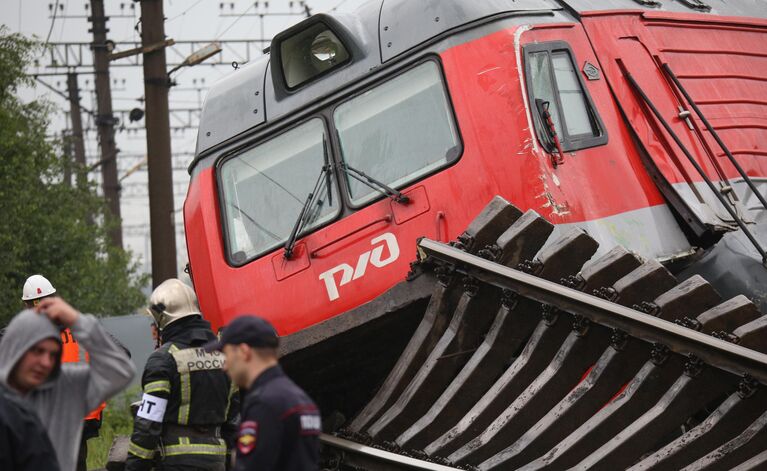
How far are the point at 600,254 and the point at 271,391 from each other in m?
3.40

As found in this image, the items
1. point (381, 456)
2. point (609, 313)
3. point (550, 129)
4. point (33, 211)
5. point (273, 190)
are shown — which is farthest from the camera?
point (33, 211)

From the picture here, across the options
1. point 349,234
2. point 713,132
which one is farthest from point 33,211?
point 713,132

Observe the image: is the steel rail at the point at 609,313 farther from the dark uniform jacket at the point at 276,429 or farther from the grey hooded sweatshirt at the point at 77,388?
the dark uniform jacket at the point at 276,429

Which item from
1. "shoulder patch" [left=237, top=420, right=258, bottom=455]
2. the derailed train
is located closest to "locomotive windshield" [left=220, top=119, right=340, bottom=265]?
the derailed train

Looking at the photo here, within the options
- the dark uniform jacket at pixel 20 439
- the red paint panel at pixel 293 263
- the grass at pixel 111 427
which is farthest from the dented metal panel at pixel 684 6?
the grass at pixel 111 427

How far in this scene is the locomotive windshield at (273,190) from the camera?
8.09m

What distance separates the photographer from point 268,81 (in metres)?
8.45

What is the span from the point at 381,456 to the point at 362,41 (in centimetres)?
274

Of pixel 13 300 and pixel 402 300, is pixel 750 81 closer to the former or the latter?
pixel 402 300

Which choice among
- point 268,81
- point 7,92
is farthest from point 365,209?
point 7,92

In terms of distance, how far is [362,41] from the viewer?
7.98 meters

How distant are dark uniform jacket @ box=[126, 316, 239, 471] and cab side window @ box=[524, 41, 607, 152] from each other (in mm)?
2379

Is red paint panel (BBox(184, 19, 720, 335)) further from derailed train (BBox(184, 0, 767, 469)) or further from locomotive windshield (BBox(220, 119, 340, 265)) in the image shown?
locomotive windshield (BBox(220, 119, 340, 265))

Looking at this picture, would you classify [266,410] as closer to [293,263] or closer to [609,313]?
[609,313]
